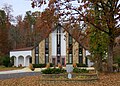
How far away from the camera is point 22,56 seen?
230 ft

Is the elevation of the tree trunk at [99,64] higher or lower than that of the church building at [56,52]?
lower

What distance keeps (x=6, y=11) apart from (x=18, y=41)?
10.9 meters

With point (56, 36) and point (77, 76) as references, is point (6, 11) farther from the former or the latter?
point (77, 76)

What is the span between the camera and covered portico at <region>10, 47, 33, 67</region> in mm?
66875

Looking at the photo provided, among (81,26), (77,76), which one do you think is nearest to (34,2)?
(81,26)

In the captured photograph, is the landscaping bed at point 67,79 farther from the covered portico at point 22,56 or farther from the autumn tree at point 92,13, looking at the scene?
the covered portico at point 22,56

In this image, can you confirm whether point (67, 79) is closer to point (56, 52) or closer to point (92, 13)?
point (92, 13)

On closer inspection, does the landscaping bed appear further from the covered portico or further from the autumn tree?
the covered portico

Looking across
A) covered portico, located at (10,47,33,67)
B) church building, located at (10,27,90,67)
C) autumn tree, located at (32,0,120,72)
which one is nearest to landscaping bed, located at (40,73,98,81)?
autumn tree, located at (32,0,120,72)

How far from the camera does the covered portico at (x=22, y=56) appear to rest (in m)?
66.9

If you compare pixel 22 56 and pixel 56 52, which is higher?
pixel 56 52

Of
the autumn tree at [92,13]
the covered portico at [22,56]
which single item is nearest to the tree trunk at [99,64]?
the autumn tree at [92,13]

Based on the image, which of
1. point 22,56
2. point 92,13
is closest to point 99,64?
point 92,13

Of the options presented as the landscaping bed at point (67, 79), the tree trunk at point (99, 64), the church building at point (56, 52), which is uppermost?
the church building at point (56, 52)
